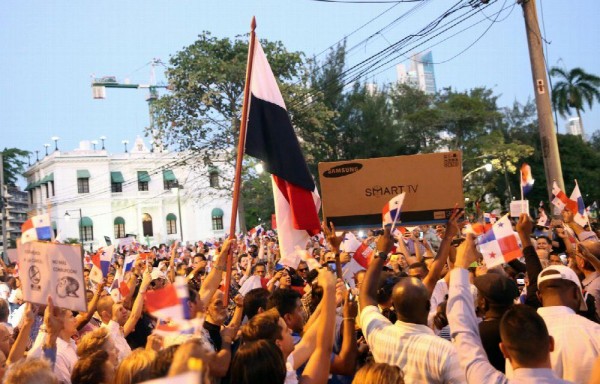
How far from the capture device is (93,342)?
4809mm

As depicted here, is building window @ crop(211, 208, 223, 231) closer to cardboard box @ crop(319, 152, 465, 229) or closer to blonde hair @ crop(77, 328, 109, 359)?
cardboard box @ crop(319, 152, 465, 229)

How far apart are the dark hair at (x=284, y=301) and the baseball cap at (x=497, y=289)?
136cm

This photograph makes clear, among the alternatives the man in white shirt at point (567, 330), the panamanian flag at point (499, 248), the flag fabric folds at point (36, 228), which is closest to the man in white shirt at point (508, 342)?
the man in white shirt at point (567, 330)

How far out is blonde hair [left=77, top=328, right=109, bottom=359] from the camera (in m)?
4.74

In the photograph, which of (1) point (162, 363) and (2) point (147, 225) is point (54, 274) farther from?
(2) point (147, 225)

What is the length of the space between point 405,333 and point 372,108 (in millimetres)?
38918

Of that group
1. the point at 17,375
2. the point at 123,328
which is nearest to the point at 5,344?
the point at 123,328

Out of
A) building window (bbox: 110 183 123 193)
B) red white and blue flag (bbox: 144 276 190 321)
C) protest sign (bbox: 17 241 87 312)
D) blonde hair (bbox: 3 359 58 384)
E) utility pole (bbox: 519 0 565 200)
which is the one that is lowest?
blonde hair (bbox: 3 359 58 384)

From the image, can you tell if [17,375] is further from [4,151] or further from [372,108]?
[4,151]

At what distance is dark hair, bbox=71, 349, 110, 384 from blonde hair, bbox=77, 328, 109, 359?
1.00 feet

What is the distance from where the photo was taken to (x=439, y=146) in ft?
147

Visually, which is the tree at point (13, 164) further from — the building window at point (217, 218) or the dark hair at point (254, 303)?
the dark hair at point (254, 303)

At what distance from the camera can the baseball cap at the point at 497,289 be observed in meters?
4.59

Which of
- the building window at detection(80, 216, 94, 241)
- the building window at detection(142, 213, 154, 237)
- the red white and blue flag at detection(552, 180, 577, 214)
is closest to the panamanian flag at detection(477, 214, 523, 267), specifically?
the red white and blue flag at detection(552, 180, 577, 214)
